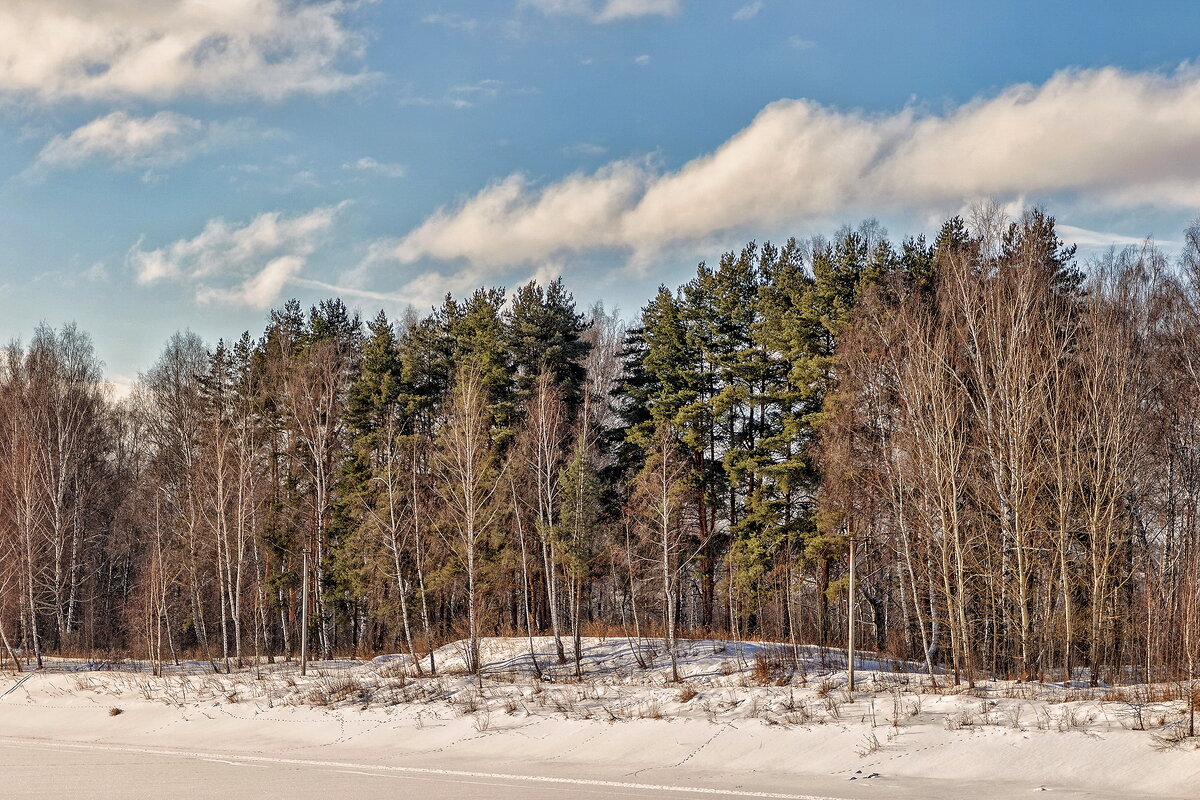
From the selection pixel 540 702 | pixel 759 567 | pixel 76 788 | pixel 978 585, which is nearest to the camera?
pixel 76 788

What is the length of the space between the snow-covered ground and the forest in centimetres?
239

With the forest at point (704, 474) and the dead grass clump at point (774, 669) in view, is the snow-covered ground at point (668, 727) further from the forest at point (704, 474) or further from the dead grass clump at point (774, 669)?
the forest at point (704, 474)

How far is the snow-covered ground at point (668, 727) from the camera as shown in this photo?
14266mm

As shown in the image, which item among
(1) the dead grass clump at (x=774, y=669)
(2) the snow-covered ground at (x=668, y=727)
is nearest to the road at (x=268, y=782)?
(2) the snow-covered ground at (x=668, y=727)

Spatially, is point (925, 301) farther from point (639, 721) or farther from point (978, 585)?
point (639, 721)

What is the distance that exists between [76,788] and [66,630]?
3355 cm

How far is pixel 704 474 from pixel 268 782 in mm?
26814

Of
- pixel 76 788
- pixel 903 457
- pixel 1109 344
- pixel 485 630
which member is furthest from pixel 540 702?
pixel 1109 344

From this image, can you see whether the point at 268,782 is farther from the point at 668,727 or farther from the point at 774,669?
the point at 774,669

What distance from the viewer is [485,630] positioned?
3869cm

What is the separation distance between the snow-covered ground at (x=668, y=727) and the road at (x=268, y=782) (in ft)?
0.67

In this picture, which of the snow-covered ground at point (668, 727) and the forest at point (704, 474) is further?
the forest at point (704, 474)

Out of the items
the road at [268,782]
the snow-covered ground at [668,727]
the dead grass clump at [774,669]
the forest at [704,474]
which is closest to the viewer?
the road at [268,782]

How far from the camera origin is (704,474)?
40.0 meters
